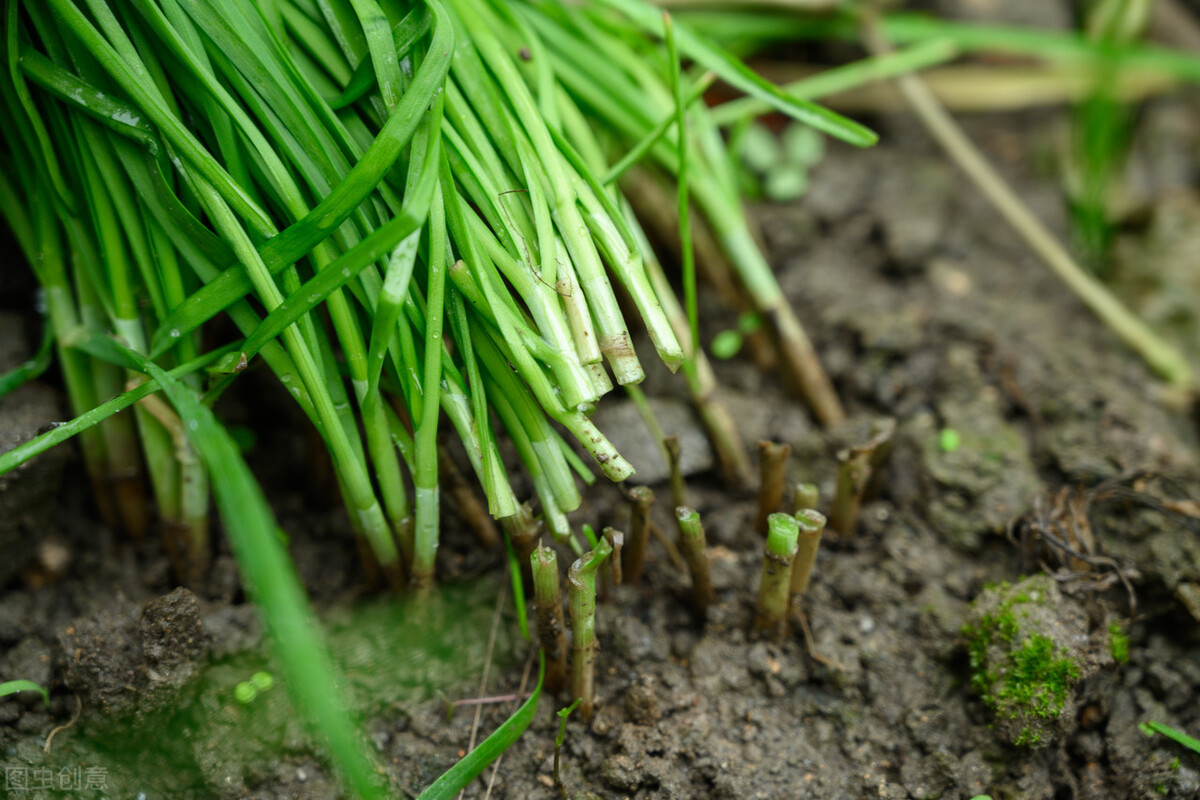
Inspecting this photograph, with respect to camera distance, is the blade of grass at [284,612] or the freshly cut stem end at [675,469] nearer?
the blade of grass at [284,612]

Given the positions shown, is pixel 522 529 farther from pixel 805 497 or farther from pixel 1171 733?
pixel 1171 733

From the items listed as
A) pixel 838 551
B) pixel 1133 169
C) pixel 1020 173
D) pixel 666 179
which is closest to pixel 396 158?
pixel 666 179

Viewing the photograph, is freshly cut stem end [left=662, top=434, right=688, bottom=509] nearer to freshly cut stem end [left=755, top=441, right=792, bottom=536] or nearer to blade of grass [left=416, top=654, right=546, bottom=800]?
freshly cut stem end [left=755, top=441, right=792, bottom=536]

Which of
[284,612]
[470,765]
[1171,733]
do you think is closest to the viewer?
[284,612]

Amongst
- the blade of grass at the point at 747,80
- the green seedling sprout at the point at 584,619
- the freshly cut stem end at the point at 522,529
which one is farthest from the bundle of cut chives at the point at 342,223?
the blade of grass at the point at 747,80

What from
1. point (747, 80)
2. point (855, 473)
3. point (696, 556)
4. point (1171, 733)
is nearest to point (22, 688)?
point (696, 556)

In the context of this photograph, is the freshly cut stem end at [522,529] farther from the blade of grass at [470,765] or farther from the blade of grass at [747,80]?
the blade of grass at [747,80]

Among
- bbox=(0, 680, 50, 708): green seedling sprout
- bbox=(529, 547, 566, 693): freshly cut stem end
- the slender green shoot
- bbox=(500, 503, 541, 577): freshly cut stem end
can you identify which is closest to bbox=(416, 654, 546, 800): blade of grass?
bbox=(529, 547, 566, 693): freshly cut stem end
